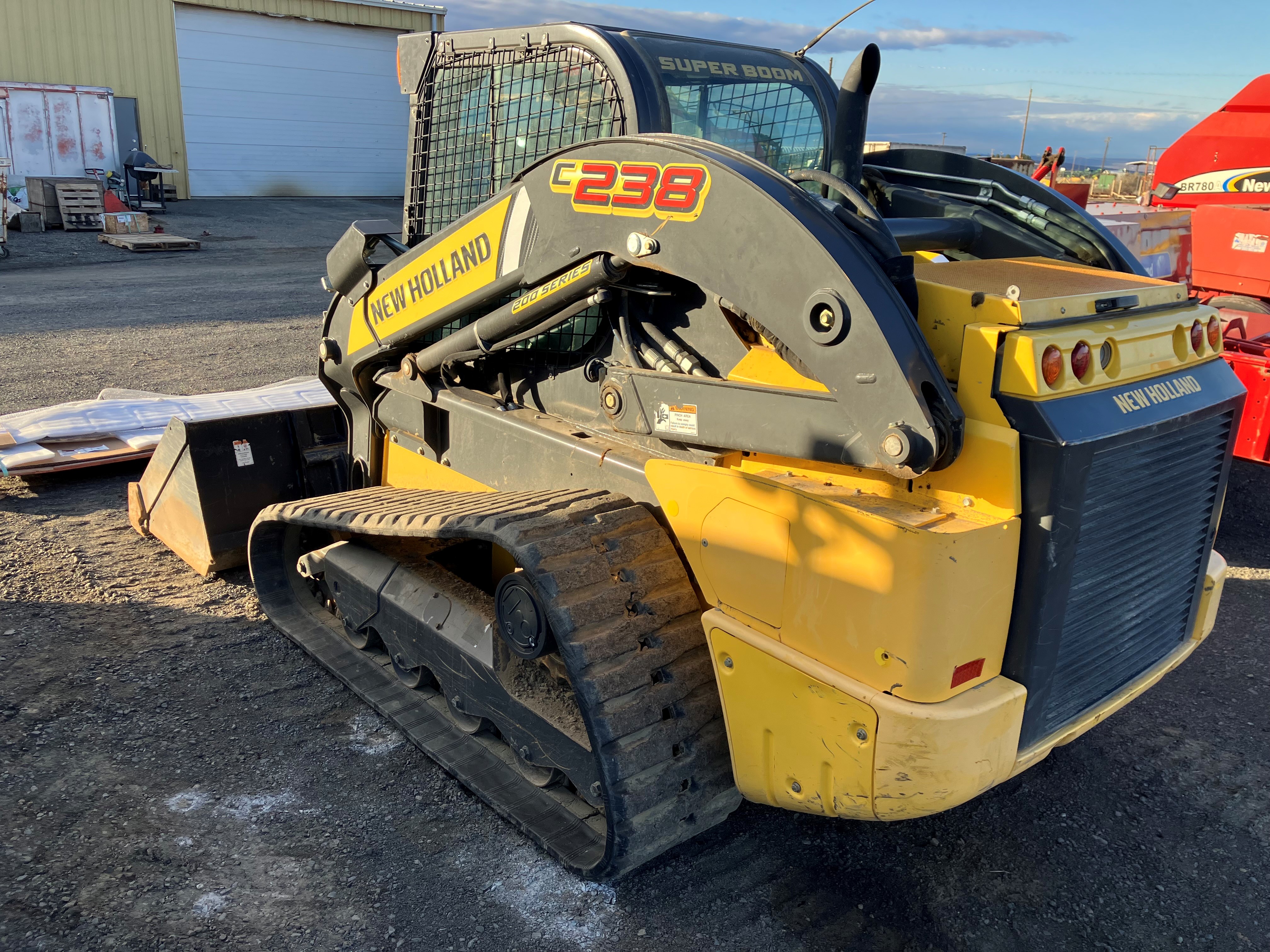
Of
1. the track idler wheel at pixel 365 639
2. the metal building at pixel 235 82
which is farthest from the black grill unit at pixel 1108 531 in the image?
the metal building at pixel 235 82

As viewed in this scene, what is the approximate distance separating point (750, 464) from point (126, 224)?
60.1ft

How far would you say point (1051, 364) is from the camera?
217cm

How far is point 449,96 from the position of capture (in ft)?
12.8

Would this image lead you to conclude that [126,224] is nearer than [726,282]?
No

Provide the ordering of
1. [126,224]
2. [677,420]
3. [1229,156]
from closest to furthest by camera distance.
→ [677,420]
[1229,156]
[126,224]

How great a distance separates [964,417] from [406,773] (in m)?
2.14

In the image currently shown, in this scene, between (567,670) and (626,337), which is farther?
(626,337)

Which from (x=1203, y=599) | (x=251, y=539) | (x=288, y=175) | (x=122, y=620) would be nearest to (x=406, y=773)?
(x=251, y=539)

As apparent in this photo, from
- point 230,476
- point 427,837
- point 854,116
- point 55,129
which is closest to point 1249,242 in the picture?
point 854,116

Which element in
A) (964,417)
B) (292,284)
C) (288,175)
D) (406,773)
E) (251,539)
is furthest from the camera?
(288,175)

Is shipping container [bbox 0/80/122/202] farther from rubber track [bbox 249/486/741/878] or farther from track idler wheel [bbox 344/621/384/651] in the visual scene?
rubber track [bbox 249/486/741/878]

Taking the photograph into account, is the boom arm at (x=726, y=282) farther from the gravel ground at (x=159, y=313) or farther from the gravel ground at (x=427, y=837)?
the gravel ground at (x=159, y=313)

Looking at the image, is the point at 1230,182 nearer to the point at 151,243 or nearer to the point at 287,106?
the point at 151,243

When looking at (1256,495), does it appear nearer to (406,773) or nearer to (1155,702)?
(1155,702)
